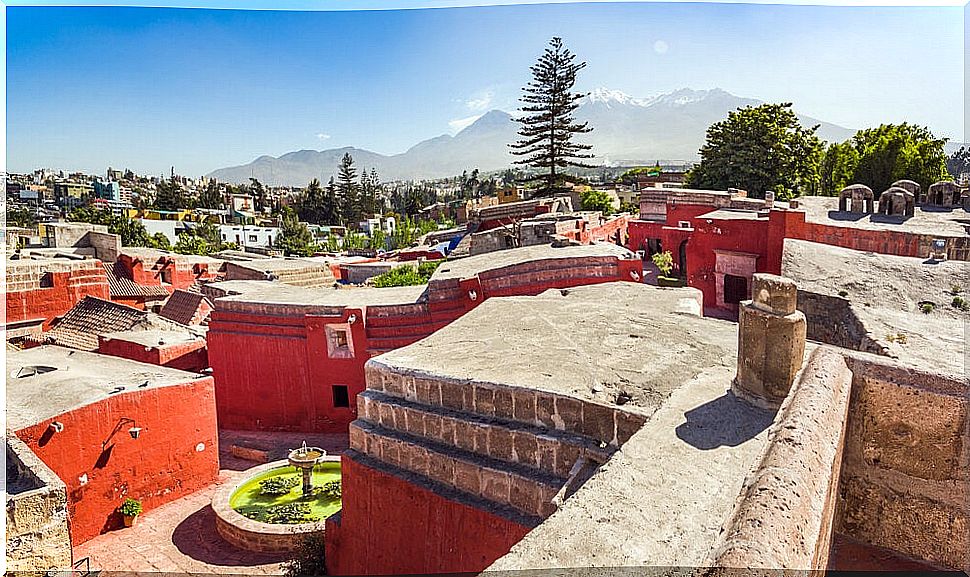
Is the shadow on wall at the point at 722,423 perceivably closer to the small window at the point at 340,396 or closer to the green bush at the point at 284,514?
the green bush at the point at 284,514

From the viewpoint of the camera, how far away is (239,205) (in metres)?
47.8

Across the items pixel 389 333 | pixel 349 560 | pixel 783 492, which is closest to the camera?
pixel 783 492

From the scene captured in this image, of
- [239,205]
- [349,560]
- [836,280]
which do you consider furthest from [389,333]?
[239,205]

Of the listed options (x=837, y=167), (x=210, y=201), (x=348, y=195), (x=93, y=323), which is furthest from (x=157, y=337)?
(x=210, y=201)

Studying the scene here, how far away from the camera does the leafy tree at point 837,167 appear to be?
19891 millimetres

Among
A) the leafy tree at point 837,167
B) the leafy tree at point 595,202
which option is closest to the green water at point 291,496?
the leafy tree at point 595,202

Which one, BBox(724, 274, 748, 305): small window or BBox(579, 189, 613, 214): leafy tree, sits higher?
BBox(579, 189, 613, 214): leafy tree

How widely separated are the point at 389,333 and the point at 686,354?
492 centimetres

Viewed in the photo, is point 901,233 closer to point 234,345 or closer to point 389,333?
point 389,333

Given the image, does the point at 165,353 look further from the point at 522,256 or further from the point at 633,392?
the point at 633,392

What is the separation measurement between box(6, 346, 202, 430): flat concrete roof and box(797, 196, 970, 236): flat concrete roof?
839 centimetres

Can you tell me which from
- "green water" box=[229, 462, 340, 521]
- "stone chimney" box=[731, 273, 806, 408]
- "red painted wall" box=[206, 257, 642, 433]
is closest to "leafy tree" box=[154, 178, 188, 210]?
"red painted wall" box=[206, 257, 642, 433]

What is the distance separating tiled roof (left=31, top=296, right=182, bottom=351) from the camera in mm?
9859

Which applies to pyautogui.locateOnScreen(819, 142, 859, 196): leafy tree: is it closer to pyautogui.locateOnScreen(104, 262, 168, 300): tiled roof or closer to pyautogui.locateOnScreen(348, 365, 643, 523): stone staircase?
pyautogui.locateOnScreen(104, 262, 168, 300): tiled roof
